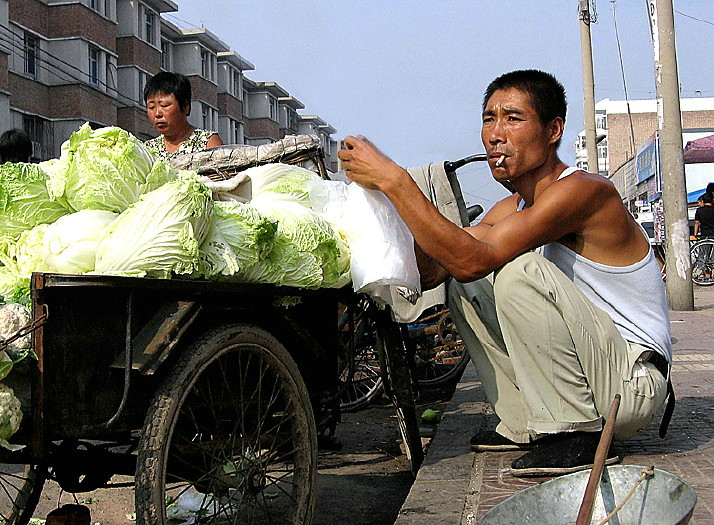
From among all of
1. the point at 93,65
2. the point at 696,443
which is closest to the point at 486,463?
the point at 696,443

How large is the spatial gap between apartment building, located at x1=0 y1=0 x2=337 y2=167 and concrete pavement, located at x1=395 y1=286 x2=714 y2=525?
22.9 metres

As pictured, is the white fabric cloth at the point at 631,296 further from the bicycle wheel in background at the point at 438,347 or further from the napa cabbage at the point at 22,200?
the bicycle wheel in background at the point at 438,347

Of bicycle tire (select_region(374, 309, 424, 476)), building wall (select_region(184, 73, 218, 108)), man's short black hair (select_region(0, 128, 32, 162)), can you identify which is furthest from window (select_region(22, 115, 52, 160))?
bicycle tire (select_region(374, 309, 424, 476))

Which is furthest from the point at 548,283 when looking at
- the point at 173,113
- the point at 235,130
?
the point at 235,130

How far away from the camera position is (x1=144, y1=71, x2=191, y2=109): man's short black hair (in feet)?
15.4

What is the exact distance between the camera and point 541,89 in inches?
124

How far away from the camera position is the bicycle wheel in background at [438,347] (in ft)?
20.3

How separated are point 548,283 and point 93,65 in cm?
3305

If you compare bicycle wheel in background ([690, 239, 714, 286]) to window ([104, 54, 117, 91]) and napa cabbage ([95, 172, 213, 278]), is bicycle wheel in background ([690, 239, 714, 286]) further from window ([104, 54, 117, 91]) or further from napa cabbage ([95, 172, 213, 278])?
window ([104, 54, 117, 91])

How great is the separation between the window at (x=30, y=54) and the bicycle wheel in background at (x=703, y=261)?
981 inches

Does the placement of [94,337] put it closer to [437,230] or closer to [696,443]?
[437,230]

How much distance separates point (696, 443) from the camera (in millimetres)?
3463

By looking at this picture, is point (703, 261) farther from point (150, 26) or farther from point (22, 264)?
point (150, 26)

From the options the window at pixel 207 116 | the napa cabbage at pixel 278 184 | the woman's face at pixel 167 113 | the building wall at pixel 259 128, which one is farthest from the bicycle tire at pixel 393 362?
the building wall at pixel 259 128
